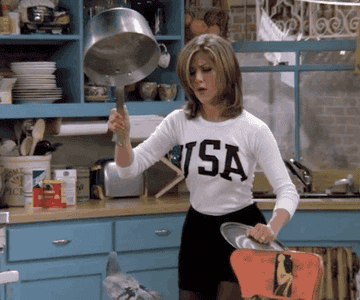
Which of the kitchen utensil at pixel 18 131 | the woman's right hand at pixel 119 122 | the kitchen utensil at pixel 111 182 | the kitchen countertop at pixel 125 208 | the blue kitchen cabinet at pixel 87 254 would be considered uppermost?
the woman's right hand at pixel 119 122

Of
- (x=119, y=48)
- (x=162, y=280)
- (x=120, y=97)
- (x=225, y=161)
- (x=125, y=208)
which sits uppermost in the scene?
(x=119, y=48)

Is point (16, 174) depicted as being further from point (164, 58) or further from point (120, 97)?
point (120, 97)

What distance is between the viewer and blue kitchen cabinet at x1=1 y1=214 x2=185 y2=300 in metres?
2.95

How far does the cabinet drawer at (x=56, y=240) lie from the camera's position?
2.94 meters

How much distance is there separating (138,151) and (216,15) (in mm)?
1693

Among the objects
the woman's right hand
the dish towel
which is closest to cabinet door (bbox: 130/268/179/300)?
the dish towel

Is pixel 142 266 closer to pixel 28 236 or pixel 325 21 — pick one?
pixel 28 236

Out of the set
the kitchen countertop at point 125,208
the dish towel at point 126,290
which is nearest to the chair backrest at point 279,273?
the dish towel at point 126,290

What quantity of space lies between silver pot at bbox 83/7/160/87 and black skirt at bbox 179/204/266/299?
668 millimetres

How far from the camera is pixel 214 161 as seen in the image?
1999 mm

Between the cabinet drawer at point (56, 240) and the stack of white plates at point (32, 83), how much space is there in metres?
0.68

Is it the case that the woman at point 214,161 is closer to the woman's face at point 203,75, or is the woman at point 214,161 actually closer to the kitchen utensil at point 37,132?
the woman's face at point 203,75

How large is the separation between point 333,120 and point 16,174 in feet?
8.91

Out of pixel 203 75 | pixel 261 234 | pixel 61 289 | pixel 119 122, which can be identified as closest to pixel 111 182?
pixel 61 289
